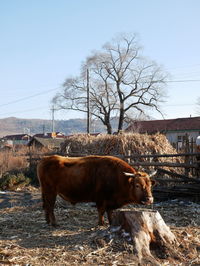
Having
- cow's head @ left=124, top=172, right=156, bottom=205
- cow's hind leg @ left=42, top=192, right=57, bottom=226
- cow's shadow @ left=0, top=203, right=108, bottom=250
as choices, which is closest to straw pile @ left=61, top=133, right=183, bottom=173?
cow's shadow @ left=0, top=203, right=108, bottom=250

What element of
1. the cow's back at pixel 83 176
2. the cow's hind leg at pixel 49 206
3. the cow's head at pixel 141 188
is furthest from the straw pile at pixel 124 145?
the cow's head at pixel 141 188

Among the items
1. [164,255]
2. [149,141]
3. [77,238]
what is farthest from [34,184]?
[164,255]

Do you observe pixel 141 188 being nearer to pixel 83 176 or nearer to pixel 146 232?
pixel 146 232

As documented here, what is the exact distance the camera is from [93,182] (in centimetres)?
951

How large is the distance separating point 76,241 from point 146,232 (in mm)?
1373

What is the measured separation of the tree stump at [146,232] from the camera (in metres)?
7.06

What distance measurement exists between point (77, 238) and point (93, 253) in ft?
3.39

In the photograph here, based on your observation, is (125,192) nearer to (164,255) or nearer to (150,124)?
(164,255)

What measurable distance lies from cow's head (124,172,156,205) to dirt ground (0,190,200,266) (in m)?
0.88

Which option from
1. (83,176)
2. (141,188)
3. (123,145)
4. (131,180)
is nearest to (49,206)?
(83,176)

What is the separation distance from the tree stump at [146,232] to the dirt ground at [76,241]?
13 cm

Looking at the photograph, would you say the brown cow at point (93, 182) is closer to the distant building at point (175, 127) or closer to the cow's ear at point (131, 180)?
the cow's ear at point (131, 180)

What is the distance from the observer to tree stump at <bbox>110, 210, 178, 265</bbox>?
23.2 feet

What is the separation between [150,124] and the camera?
177 ft
